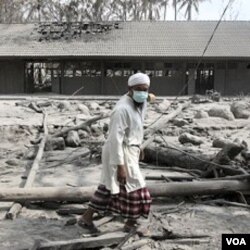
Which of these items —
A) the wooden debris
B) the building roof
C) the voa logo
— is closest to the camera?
the voa logo

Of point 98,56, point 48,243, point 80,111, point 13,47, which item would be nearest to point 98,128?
point 80,111

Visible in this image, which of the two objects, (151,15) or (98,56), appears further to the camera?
(151,15)

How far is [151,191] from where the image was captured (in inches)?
246

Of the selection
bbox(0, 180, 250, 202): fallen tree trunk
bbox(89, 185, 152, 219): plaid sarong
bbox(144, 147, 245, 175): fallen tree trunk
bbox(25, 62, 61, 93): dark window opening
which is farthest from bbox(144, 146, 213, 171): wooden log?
bbox(25, 62, 61, 93): dark window opening

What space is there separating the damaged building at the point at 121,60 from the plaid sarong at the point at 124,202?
24695 mm

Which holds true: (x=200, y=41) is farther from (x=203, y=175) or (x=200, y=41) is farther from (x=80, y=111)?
(x=203, y=175)

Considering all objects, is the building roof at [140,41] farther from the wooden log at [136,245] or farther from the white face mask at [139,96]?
the wooden log at [136,245]

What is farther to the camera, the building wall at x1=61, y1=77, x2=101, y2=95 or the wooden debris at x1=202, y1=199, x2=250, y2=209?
the building wall at x1=61, y1=77, x2=101, y2=95

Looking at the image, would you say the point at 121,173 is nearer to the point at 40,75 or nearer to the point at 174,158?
the point at 174,158

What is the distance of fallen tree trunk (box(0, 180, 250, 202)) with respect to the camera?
6059 millimetres

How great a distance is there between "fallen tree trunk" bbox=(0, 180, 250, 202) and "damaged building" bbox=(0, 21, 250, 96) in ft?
76.8

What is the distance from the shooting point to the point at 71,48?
30.5m

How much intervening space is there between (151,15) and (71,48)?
2451 centimetres

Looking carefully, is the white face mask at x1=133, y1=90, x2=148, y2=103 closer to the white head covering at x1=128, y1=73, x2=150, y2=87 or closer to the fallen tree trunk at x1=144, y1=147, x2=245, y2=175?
the white head covering at x1=128, y1=73, x2=150, y2=87
